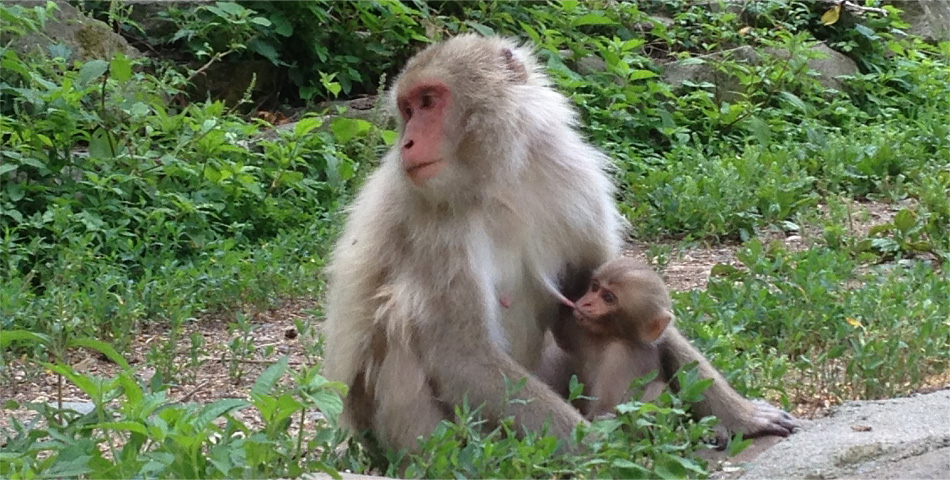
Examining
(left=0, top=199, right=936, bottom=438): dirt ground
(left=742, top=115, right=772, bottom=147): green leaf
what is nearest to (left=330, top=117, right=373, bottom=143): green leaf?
(left=0, top=199, right=936, bottom=438): dirt ground

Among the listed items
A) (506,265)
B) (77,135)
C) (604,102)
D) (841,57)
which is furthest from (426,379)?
(841,57)

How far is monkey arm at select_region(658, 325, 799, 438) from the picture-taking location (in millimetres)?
4230

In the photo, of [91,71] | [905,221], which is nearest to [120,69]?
[91,71]

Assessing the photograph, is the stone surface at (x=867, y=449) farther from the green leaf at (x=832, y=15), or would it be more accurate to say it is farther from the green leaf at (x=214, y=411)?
the green leaf at (x=832, y=15)

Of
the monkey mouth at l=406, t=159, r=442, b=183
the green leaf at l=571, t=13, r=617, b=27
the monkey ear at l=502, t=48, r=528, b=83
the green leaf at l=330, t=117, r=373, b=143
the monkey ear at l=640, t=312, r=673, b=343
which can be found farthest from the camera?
the green leaf at l=571, t=13, r=617, b=27

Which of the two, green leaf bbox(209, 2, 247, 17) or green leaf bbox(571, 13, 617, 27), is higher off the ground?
green leaf bbox(209, 2, 247, 17)

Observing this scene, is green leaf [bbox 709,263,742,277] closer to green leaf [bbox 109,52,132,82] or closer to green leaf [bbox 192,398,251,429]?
green leaf [bbox 192,398,251,429]

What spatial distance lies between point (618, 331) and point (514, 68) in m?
1.09

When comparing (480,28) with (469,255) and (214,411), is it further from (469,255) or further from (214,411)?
(214,411)

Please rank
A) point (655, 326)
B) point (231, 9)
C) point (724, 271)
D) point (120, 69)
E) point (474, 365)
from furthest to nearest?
point (231, 9) < point (120, 69) < point (724, 271) < point (655, 326) < point (474, 365)

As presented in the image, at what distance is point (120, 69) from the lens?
26.0 ft

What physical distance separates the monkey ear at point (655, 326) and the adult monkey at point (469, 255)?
0.14m

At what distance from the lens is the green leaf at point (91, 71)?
7.95 meters

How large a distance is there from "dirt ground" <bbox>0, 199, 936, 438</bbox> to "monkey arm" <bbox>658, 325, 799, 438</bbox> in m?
0.32
